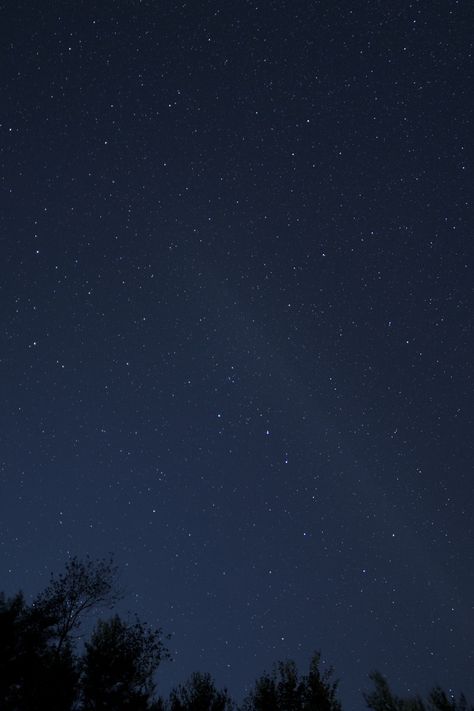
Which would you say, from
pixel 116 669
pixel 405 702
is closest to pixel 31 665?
pixel 116 669

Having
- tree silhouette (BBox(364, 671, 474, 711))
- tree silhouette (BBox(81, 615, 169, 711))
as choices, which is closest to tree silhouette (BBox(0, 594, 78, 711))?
tree silhouette (BBox(81, 615, 169, 711))

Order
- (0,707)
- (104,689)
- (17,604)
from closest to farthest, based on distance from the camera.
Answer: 1. (0,707)
2. (104,689)
3. (17,604)

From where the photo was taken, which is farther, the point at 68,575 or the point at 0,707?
the point at 68,575

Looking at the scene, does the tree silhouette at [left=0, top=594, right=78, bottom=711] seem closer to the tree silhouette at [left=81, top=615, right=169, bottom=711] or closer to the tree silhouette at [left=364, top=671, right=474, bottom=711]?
the tree silhouette at [left=81, top=615, right=169, bottom=711]

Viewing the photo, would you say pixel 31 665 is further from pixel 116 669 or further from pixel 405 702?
pixel 405 702

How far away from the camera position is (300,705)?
2283 centimetres

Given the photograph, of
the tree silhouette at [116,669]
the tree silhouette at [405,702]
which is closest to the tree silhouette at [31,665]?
the tree silhouette at [116,669]

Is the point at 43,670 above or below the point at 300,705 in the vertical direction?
above

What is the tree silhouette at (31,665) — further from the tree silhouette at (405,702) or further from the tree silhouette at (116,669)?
the tree silhouette at (405,702)

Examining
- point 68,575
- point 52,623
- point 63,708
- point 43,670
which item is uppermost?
point 68,575

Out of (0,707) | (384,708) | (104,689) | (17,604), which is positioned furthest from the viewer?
(384,708)

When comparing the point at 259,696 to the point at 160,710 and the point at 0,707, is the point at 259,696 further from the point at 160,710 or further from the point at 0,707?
the point at 0,707

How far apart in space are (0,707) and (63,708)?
93.7 inches

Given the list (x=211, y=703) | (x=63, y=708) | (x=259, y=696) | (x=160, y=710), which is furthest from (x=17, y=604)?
(x=259, y=696)
